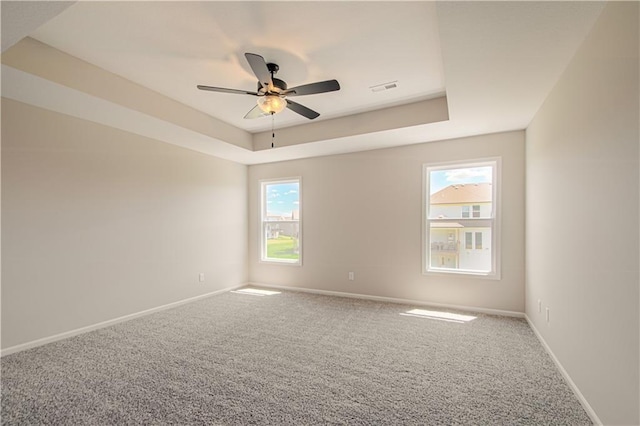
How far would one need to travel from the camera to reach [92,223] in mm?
3264

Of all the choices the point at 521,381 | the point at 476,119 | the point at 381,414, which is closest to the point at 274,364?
the point at 381,414

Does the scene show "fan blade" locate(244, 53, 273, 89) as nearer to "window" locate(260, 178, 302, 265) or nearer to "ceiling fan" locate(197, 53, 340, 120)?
"ceiling fan" locate(197, 53, 340, 120)

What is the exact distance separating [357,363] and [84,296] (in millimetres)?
3090

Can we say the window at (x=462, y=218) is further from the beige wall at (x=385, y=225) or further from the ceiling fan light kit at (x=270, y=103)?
the ceiling fan light kit at (x=270, y=103)

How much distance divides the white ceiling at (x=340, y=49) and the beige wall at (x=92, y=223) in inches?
15.3

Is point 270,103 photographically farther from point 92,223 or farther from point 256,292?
point 256,292

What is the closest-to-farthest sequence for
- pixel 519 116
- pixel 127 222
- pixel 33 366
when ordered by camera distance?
1. pixel 33 366
2. pixel 519 116
3. pixel 127 222

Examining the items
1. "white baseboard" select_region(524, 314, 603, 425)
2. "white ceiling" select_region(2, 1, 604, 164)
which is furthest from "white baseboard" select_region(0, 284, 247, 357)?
"white baseboard" select_region(524, 314, 603, 425)

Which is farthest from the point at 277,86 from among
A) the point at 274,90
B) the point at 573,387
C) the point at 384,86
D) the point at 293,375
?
the point at 573,387

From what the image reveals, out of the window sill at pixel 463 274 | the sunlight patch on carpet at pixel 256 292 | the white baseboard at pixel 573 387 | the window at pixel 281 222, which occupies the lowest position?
the sunlight patch on carpet at pixel 256 292

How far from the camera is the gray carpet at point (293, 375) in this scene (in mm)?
1815

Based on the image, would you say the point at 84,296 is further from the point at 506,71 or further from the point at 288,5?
the point at 506,71

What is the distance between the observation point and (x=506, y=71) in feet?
7.43

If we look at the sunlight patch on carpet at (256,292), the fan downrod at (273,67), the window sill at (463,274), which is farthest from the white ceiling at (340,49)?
the sunlight patch on carpet at (256,292)
